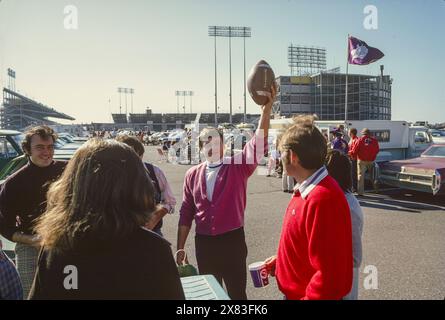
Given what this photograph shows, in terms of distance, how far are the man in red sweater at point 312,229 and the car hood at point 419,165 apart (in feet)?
27.1

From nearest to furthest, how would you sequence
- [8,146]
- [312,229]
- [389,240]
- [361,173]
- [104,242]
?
[104,242], [312,229], [389,240], [8,146], [361,173]

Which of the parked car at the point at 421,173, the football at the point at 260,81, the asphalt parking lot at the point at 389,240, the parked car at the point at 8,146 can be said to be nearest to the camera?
the football at the point at 260,81

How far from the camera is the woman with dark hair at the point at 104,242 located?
1.42 meters

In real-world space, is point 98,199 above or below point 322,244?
above

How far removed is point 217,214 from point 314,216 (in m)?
1.30

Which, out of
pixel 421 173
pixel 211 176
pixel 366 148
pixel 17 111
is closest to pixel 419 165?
pixel 421 173

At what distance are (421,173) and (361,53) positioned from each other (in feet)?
35.1

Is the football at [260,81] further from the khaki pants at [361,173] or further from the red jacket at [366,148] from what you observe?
the khaki pants at [361,173]

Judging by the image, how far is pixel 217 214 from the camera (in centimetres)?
311

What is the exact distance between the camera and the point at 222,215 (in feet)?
10.2

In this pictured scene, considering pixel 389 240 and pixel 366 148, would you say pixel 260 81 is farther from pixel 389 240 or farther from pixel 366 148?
pixel 366 148

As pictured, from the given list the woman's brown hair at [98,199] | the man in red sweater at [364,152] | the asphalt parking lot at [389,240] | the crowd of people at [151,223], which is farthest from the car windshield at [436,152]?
the woman's brown hair at [98,199]
